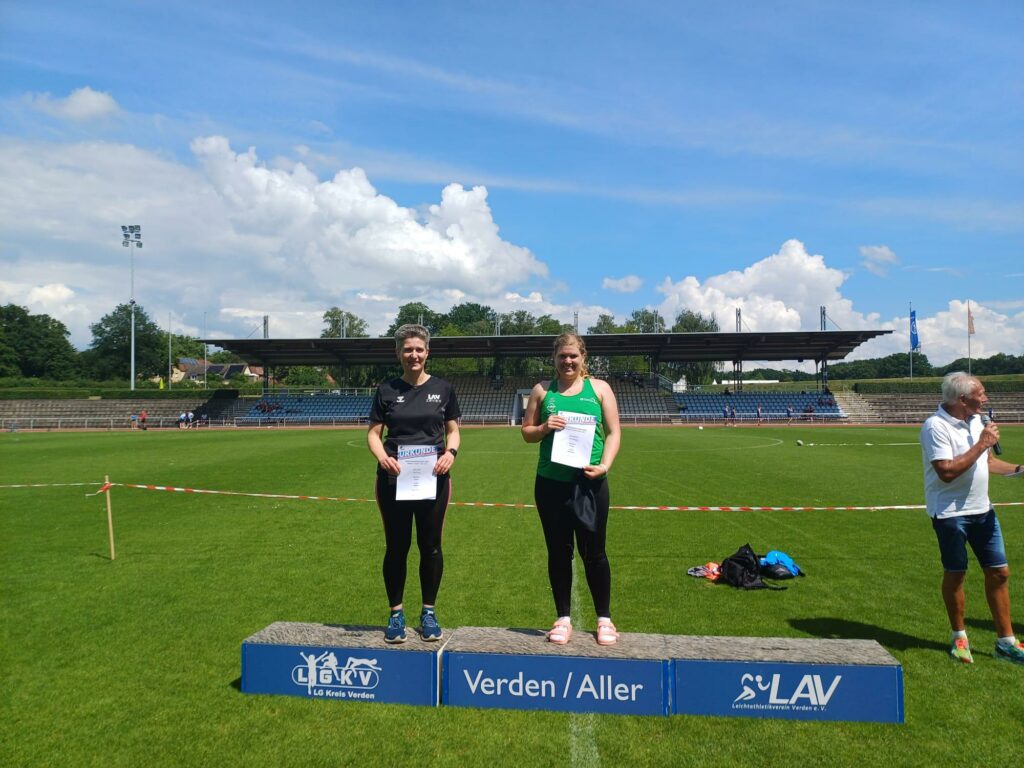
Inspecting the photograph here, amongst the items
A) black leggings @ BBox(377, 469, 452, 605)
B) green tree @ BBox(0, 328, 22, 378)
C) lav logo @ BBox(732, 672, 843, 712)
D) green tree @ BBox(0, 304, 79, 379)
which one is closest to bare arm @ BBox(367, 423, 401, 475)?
black leggings @ BBox(377, 469, 452, 605)

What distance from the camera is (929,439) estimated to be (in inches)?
182

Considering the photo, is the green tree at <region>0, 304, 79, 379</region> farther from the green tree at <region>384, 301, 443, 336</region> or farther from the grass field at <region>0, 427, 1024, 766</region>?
the grass field at <region>0, 427, 1024, 766</region>

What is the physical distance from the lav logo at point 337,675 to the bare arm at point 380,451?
3.75ft

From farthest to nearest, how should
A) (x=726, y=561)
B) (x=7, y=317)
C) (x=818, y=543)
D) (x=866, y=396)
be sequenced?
1. (x=7, y=317)
2. (x=866, y=396)
3. (x=818, y=543)
4. (x=726, y=561)

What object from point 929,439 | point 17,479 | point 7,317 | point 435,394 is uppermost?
point 7,317

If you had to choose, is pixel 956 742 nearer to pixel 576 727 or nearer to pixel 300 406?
pixel 576 727

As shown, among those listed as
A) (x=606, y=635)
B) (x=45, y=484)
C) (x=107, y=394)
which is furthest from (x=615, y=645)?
(x=107, y=394)

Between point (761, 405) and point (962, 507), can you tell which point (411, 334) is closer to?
point (962, 507)

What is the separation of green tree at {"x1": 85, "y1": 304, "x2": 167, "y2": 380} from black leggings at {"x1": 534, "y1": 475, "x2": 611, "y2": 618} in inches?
4174

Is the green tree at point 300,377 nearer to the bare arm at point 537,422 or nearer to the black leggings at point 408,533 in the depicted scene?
the black leggings at point 408,533

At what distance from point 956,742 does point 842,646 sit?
71 cm

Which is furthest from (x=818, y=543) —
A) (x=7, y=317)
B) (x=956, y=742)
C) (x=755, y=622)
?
(x=7, y=317)

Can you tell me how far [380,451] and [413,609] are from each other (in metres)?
2.08

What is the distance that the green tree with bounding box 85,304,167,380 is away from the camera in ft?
314
